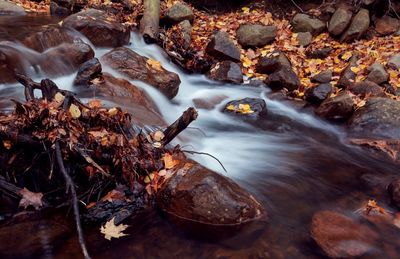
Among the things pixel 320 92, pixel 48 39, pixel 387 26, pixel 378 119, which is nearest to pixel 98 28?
pixel 48 39

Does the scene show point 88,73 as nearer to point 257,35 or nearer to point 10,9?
point 257,35

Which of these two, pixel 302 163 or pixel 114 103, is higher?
pixel 114 103

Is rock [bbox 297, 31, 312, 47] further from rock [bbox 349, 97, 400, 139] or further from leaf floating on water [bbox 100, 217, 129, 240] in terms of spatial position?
leaf floating on water [bbox 100, 217, 129, 240]

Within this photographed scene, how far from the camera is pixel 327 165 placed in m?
5.49

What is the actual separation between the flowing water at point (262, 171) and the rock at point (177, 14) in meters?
1.31

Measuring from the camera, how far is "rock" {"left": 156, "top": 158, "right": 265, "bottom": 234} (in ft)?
11.7

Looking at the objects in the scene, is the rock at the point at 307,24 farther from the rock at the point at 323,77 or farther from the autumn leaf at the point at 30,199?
the autumn leaf at the point at 30,199

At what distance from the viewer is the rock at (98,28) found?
26.1 feet

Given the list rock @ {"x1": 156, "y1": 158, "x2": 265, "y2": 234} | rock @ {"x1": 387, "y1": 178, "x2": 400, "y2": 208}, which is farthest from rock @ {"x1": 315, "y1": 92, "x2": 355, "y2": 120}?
rock @ {"x1": 156, "y1": 158, "x2": 265, "y2": 234}

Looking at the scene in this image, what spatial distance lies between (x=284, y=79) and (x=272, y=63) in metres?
0.63

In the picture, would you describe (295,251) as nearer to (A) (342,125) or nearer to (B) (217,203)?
(B) (217,203)

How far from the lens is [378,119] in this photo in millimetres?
6488

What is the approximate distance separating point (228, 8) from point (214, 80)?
12.1 feet

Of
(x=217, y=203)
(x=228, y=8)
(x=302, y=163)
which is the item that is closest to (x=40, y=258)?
(x=217, y=203)
